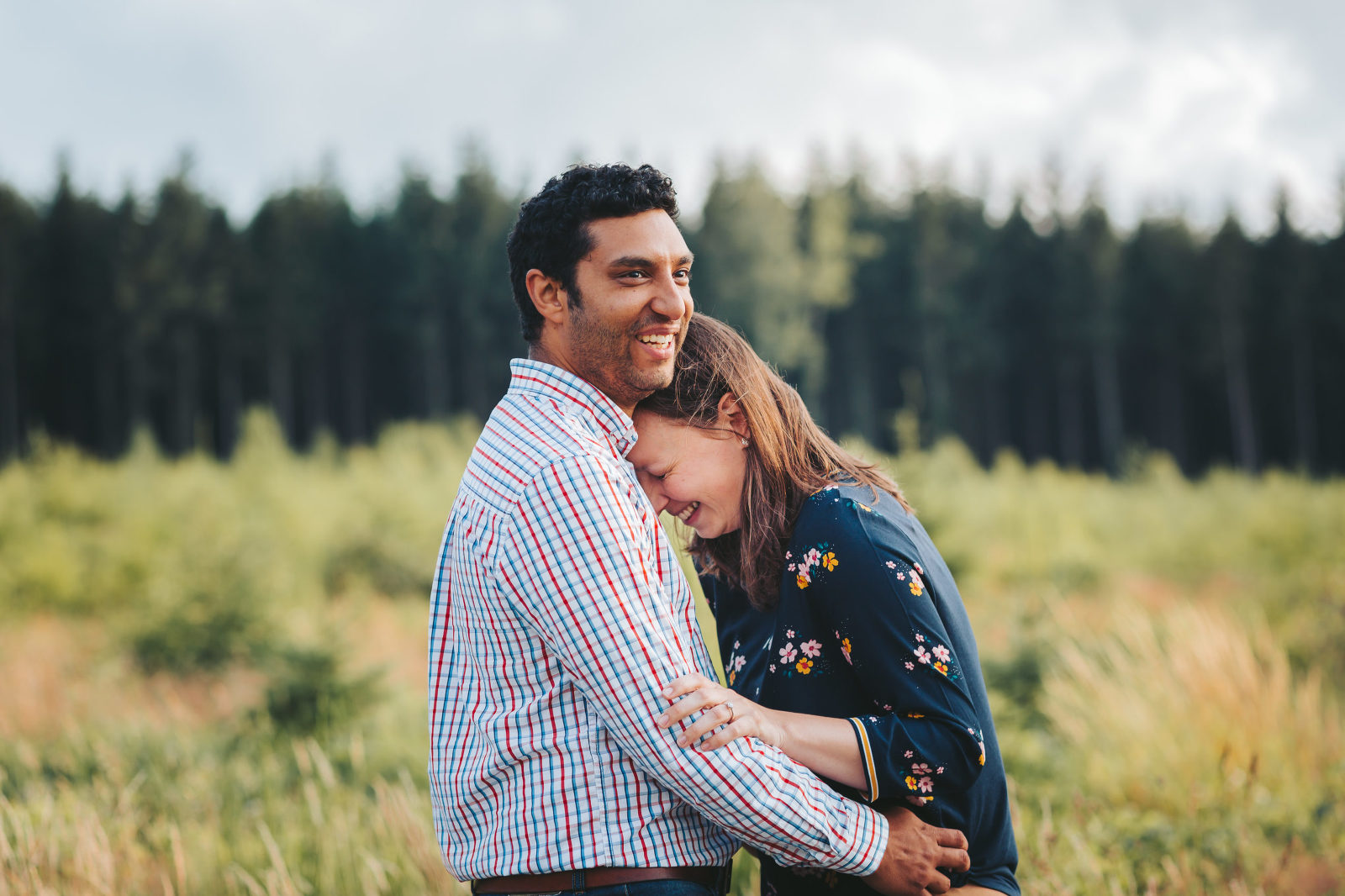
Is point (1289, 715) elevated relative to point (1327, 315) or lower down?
lower down

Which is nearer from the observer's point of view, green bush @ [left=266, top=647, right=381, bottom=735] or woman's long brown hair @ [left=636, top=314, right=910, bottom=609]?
woman's long brown hair @ [left=636, top=314, right=910, bottom=609]

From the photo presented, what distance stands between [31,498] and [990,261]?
38.1 metres

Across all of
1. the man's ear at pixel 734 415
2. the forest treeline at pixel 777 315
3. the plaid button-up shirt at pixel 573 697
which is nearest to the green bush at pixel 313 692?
the plaid button-up shirt at pixel 573 697

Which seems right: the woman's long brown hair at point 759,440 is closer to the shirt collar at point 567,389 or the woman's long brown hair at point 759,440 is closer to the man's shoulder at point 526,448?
the shirt collar at point 567,389

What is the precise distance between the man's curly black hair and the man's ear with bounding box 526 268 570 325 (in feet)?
0.05

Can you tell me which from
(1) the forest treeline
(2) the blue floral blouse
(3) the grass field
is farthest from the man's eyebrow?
(1) the forest treeline

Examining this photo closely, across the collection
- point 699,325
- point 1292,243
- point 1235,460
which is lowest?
point 1235,460

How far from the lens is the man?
1.81 meters

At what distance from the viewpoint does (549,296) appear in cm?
218

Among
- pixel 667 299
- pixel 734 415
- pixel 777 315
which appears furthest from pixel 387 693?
pixel 777 315

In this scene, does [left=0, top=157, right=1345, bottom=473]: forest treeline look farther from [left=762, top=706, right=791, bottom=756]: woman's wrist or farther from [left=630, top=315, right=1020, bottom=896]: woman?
[left=762, top=706, right=791, bottom=756]: woman's wrist

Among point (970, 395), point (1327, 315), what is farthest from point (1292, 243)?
point (970, 395)

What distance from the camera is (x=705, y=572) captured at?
2.71 meters

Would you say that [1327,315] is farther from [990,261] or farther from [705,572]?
[705,572]
